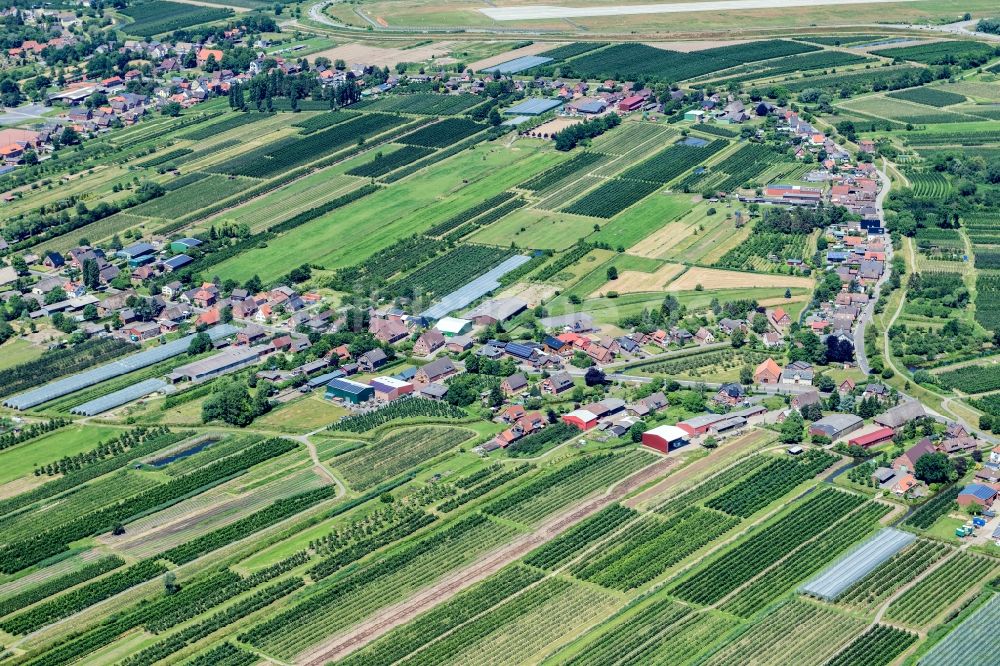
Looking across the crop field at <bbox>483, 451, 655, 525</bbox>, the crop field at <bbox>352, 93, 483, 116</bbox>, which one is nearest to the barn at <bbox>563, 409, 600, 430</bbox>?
the crop field at <bbox>483, 451, 655, 525</bbox>

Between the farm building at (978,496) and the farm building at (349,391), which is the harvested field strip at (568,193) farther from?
the farm building at (978,496)

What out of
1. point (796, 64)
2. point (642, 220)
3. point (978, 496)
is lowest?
point (978, 496)

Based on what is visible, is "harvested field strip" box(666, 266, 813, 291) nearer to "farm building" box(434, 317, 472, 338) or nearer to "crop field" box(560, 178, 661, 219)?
"crop field" box(560, 178, 661, 219)

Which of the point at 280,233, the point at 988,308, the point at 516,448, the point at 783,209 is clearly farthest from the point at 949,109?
the point at 516,448

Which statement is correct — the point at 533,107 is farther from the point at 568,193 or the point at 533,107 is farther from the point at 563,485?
the point at 563,485

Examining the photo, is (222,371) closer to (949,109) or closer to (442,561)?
(442,561)

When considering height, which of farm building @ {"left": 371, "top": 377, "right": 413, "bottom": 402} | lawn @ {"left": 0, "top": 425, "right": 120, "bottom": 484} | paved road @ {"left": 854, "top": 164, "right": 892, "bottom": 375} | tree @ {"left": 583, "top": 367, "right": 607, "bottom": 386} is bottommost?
lawn @ {"left": 0, "top": 425, "right": 120, "bottom": 484}

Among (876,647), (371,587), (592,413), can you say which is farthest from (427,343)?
(876,647)
